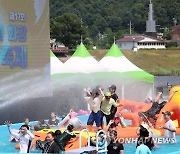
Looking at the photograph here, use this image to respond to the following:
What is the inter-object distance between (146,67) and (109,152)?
4995 centimetres

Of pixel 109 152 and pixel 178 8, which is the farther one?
pixel 178 8

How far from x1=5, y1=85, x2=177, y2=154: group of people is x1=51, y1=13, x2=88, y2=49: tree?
50862 mm

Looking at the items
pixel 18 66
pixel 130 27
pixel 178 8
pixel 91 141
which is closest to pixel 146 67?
pixel 18 66

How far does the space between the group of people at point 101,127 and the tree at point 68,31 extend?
50.9 m

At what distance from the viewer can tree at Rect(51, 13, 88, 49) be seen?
220 ft

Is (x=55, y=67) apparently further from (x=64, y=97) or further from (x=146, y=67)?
(x=146, y=67)

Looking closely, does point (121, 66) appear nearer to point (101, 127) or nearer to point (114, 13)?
point (101, 127)

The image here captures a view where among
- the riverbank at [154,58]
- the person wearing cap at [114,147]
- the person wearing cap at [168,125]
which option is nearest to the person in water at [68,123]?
the person wearing cap at [168,125]

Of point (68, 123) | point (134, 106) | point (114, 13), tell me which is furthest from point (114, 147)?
point (114, 13)

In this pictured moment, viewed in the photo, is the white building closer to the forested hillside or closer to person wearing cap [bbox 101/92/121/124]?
the forested hillside

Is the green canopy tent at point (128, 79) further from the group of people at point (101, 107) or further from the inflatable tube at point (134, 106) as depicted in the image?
the group of people at point (101, 107)

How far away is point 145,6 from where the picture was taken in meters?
128

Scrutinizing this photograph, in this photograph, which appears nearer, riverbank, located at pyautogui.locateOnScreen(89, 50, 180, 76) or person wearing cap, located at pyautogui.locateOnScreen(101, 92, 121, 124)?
person wearing cap, located at pyautogui.locateOnScreen(101, 92, 121, 124)

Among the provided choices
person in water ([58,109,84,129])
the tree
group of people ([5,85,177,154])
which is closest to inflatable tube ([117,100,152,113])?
group of people ([5,85,177,154])
